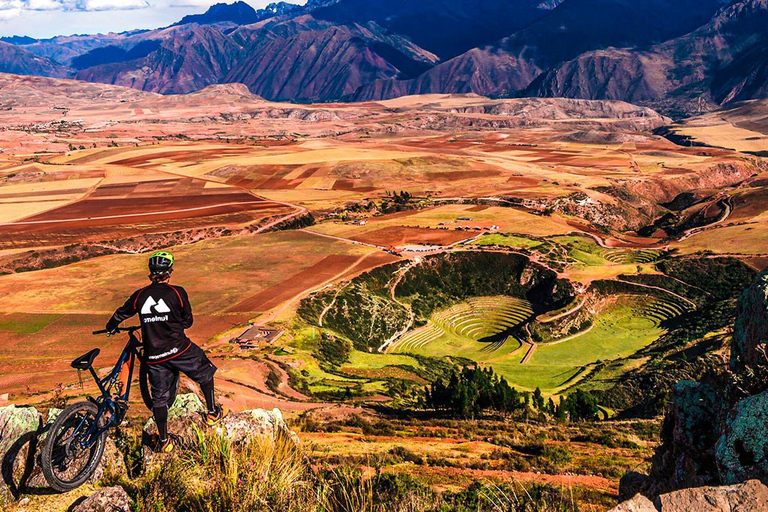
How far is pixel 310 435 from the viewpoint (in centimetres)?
1995

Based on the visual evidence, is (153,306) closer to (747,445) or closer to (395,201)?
(747,445)

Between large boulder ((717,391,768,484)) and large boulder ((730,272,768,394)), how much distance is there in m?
0.71

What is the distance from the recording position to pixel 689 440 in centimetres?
899

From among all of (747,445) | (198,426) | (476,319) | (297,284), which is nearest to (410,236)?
(476,319)

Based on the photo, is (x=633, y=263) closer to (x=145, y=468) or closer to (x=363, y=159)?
(x=145, y=468)

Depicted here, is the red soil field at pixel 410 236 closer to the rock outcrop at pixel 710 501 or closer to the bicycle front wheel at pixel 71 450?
the bicycle front wheel at pixel 71 450

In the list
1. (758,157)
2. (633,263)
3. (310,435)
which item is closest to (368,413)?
(310,435)

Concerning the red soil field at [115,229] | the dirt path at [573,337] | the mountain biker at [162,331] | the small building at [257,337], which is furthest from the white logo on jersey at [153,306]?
the red soil field at [115,229]

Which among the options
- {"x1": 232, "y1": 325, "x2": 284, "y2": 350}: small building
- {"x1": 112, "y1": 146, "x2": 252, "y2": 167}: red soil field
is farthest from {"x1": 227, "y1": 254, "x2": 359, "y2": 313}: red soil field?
{"x1": 112, "y1": 146, "x2": 252, "y2": 167}: red soil field

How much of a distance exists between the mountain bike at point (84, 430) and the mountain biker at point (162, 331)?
1.02 feet

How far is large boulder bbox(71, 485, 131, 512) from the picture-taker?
748cm

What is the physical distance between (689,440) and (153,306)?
34.8ft

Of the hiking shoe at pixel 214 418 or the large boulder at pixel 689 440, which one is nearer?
the large boulder at pixel 689 440

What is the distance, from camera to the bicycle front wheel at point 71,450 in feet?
26.6
